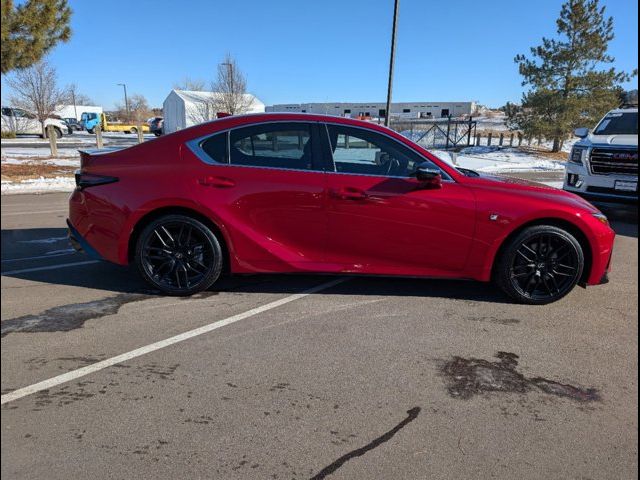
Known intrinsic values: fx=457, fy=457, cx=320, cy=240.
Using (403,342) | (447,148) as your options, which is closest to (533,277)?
(403,342)

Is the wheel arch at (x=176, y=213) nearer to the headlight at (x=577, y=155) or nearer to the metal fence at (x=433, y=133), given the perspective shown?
the headlight at (x=577, y=155)

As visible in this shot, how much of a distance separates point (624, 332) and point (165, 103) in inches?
1760

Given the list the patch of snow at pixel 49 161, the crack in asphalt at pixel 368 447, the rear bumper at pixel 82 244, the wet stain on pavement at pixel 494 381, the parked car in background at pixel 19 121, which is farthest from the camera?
the parked car in background at pixel 19 121

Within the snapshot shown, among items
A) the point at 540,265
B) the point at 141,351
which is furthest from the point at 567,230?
the point at 141,351

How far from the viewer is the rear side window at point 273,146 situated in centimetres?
402

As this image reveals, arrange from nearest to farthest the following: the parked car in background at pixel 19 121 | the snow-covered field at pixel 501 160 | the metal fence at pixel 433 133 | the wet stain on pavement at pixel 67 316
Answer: the wet stain on pavement at pixel 67 316
the snow-covered field at pixel 501 160
the parked car in background at pixel 19 121
the metal fence at pixel 433 133

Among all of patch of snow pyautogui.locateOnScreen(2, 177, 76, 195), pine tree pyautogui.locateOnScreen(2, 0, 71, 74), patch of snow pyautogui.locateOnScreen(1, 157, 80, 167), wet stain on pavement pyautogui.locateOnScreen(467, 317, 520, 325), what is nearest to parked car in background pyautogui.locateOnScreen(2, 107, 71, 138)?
patch of snow pyautogui.locateOnScreen(1, 157, 80, 167)

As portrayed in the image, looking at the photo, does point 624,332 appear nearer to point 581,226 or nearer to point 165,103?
point 581,226

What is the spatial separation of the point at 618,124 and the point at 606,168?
7.11 ft

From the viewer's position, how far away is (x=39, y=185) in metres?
11.5

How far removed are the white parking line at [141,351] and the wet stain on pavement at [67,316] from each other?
69 centimetres

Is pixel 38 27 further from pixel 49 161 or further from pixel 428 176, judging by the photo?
pixel 428 176

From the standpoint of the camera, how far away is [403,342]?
3342 mm

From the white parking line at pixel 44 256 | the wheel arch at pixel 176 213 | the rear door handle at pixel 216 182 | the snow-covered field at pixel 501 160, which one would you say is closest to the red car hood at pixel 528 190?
the rear door handle at pixel 216 182
